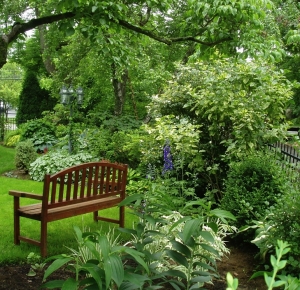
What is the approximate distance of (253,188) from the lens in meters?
4.88

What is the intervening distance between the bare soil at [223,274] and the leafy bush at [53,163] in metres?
5.33

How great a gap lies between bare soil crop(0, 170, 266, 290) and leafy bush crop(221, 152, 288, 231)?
39 cm

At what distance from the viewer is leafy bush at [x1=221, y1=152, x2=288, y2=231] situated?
4.68 metres

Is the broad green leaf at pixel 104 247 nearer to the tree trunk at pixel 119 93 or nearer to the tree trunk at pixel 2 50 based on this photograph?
the tree trunk at pixel 2 50

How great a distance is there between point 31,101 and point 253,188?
16.4 m

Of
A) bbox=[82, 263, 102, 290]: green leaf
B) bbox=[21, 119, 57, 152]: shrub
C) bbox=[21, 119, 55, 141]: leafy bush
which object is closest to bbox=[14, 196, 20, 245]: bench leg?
bbox=[82, 263, 102, 290]: green leaf

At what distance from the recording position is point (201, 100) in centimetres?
656

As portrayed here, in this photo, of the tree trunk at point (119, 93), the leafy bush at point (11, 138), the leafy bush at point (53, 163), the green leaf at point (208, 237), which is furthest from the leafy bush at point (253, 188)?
the leafy bush at point (11, 138)

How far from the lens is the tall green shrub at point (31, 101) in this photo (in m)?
19.4

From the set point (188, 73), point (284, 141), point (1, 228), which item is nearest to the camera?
point (1, 228)

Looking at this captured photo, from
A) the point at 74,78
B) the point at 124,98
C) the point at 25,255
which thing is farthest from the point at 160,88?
the point at 25,255

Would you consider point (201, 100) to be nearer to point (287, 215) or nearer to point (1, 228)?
point (287, 215)

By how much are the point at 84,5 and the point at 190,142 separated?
3025 mm

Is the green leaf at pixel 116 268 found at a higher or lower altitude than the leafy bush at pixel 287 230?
higher
